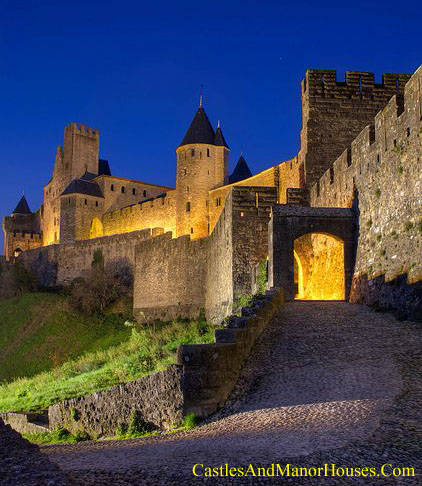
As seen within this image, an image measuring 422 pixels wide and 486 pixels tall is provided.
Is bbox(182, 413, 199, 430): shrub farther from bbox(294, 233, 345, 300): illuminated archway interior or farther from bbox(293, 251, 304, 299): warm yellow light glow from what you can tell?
bbox(293, 251, 304, 299): warm yellow light glow

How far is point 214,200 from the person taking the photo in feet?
144

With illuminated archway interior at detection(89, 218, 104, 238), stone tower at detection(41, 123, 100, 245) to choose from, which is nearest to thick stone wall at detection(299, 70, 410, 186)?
illuminated archway interior at detection(89, 218, 104, 238)

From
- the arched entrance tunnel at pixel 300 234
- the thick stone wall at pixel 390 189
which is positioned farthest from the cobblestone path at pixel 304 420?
the arched entrance tunnel at pixel 300 234

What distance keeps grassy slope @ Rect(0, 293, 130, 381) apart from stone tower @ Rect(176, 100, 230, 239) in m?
10.7

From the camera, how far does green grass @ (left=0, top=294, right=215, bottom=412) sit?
515 inches

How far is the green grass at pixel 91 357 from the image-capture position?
515 inches

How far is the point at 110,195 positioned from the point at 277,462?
174 ft

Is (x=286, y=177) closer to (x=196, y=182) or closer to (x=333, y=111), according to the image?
(x=333, y=111)

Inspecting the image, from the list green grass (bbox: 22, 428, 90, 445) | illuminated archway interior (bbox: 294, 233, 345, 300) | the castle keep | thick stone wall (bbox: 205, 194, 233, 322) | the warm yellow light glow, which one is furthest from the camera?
the warm yellow light glow

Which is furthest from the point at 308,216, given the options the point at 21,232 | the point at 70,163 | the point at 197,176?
the point at 21,232

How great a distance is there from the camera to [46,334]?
3341cm

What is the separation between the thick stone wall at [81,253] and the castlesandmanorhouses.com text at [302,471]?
116 ft

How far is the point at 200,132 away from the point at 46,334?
781 inches

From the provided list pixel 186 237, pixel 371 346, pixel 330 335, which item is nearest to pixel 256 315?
pixel 330 335
